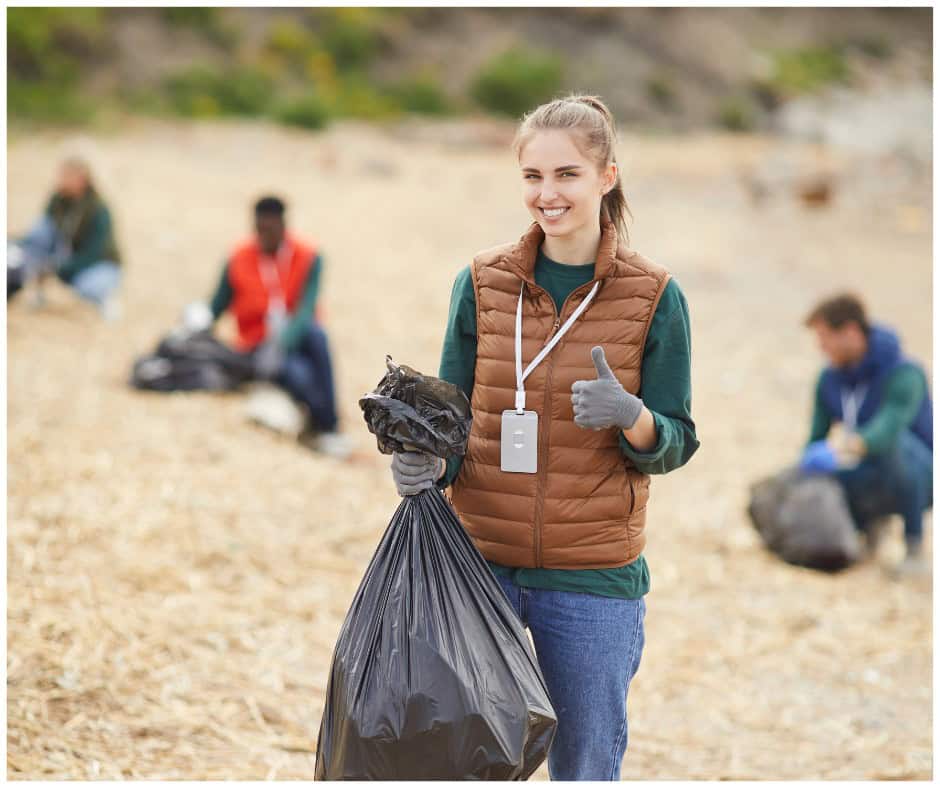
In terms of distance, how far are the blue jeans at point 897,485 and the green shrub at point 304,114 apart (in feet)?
54.8

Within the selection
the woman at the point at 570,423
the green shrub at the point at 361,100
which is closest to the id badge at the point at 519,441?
the woman at the point at 570,423

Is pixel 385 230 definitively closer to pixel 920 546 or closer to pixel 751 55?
pixel 920 546

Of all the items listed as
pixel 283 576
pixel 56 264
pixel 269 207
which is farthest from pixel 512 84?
pixel 283 576

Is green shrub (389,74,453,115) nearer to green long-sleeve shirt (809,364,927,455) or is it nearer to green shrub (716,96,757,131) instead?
green shrub (716,96,757,131)

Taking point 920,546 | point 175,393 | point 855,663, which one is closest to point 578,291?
point 855,663

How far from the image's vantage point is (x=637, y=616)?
2.47 metres

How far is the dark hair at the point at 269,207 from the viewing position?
6629mm

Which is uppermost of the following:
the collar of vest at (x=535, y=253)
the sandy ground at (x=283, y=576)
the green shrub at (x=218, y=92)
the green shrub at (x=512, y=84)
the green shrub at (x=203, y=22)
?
the green shrub at (x=203, y=22)

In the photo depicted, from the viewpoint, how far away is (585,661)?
7.92ft

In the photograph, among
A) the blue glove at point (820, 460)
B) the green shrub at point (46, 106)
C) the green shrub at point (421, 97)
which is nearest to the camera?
the blue glove at point (820, 460)

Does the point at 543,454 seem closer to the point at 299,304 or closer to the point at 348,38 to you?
the point at 299,304

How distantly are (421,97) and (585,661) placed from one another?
24.4 metres

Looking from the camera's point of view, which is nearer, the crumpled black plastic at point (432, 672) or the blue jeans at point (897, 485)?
the crumpled black plastic at point (432, 672)

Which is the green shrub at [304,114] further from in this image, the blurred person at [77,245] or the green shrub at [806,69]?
the green shrub at [806,69]
